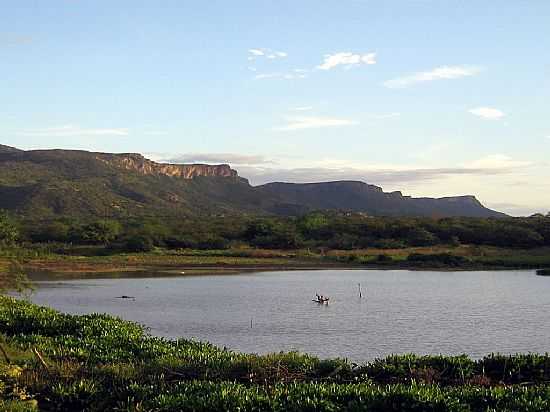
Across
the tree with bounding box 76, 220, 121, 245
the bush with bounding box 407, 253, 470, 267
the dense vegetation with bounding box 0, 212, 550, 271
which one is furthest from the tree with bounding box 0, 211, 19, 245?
the bush with bounding box 407, 253, 470, 267

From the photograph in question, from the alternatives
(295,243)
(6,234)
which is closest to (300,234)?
(295,243)

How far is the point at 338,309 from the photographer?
38562mm

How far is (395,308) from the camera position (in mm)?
38719

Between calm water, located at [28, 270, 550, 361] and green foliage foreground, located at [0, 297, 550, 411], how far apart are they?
7710 mm

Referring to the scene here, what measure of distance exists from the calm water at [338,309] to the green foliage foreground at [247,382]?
304 inches

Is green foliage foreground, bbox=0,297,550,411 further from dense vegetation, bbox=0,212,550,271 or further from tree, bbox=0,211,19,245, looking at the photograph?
dense vegetation, bbox=0,212,550,271

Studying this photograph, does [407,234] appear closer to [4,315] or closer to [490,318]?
[490,318]

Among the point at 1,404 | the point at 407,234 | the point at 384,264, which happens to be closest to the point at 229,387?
the point at 1,404

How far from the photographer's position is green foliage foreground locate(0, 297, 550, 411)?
1205 cm

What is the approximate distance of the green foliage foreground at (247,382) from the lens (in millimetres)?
12052

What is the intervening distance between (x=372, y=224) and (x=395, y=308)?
61.9 meters

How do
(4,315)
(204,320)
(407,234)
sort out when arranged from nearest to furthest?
(4,315)
(204,320)
(407,234)

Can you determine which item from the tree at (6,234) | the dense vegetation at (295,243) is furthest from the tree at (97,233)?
the tree at (6,234)

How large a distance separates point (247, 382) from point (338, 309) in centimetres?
2474
